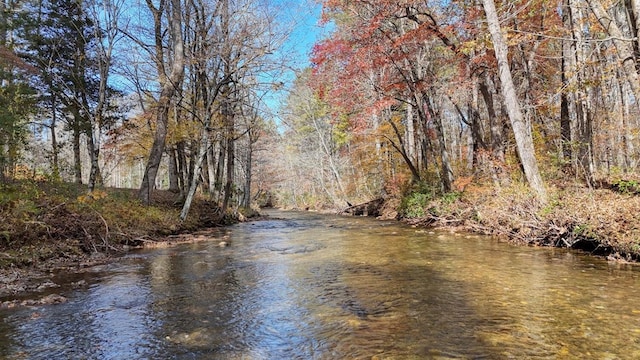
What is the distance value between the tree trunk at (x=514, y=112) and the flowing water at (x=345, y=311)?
114 inches

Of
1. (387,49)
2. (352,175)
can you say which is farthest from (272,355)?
(352,175)

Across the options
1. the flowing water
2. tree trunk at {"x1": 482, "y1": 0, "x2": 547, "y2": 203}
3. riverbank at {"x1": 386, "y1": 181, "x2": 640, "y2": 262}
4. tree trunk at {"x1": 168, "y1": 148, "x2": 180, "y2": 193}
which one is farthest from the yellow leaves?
tree trunk at {"x1": 482, "y1": 0, "x2": 547, "y2": 203}

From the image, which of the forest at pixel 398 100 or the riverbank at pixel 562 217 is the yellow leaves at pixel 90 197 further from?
the riverbank at pixel 562 217

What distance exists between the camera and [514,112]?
10883 millimetres

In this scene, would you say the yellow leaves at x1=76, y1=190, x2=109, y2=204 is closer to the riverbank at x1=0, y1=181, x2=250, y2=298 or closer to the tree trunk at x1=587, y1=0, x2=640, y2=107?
the riverbank at x1=0, y1=181, x2=250, y2=298

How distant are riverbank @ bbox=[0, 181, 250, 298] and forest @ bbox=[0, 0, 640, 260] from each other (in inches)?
3.1

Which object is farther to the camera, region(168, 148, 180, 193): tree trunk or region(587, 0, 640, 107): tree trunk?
region(168, 148, 180, 193): tree trunk

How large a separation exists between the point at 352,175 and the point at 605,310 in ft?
86.9

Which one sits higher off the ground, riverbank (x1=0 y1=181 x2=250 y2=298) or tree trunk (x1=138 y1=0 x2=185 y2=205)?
tree trunk (x1=138 y1=0 x2=185 y2=205)

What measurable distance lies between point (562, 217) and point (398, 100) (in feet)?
32.0

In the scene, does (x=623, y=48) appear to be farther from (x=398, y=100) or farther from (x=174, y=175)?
(x=174, y=175)

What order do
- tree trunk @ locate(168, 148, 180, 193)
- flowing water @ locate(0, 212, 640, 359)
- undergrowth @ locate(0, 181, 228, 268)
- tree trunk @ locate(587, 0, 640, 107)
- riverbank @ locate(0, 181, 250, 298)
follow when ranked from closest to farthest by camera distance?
flowing water @ locate(0, 212, 640, 359)
riverbank @ locate(0, 181, 250, 298)
undergrowth @ locate(0, 181, 228, 268)
tree trunk @ locate(587, 0, 640, 107)
tree trunk @ locate(168, 148, 180, 193)

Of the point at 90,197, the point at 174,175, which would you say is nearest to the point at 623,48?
the point at 90,197

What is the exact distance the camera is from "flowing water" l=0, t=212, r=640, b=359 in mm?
3566
